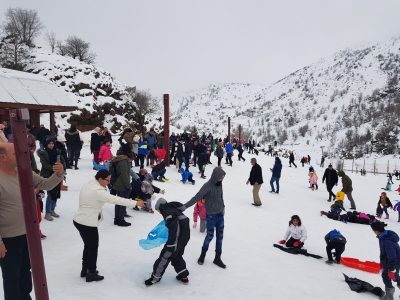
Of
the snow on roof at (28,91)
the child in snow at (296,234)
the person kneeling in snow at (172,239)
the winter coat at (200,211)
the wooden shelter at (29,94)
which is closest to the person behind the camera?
the person kneeling in snow at (172,239)

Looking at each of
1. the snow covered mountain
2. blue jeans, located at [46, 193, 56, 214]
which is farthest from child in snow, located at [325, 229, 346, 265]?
the snow covered mountain

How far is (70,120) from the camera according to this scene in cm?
3044

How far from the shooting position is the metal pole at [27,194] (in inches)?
87.5

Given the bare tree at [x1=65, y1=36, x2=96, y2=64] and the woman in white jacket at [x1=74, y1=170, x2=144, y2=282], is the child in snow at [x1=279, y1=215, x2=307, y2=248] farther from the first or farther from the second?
the bare tree at [x1=65, y1=36, x2=96, y2=64]

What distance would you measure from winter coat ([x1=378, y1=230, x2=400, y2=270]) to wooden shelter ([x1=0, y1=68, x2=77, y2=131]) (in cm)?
1462

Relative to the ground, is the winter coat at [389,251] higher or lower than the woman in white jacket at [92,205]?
lower

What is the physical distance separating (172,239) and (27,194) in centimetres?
310

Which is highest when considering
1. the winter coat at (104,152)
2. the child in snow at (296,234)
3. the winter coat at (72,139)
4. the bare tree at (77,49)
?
the bare tree at (77,49)

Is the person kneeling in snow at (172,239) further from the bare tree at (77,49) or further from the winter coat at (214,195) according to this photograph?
the bare tree at (77,49)

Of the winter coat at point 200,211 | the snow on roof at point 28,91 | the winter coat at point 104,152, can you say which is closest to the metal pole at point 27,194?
the winter coat at point 200,211

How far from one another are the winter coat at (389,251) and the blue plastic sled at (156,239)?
3898 millimetres

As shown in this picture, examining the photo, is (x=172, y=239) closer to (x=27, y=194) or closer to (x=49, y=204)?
(x=27, y=194)

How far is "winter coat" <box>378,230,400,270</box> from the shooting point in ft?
18.7

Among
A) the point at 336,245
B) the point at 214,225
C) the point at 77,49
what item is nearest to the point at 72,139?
the point at 214,225
